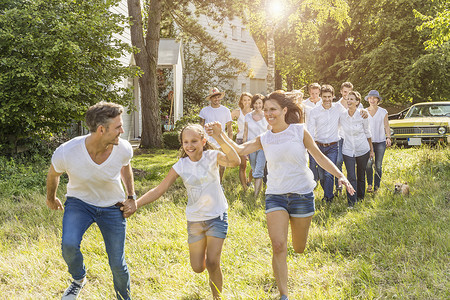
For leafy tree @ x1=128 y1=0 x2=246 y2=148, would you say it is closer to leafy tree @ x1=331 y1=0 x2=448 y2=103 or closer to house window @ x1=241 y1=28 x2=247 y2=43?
leafy tree @ x1=331 y1=0 x2=448 y2=103

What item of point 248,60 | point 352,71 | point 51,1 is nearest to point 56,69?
point 51,1

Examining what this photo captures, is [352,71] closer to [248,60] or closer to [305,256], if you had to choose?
[248,60]

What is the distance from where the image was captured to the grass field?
4840 mm

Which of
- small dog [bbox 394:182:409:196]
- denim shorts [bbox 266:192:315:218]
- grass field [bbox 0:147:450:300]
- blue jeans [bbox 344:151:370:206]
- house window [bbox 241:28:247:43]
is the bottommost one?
grass field [bbox 0:147:450:300]

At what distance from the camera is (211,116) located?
9602mm

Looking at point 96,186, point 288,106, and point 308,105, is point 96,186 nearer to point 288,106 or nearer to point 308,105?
point 288,106

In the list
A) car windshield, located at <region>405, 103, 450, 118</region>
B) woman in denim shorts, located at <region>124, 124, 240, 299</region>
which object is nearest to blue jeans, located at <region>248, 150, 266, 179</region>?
woman in denim shorts, located at <region>124, 124, 240, 299</region>

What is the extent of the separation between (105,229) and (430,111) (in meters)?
14.9

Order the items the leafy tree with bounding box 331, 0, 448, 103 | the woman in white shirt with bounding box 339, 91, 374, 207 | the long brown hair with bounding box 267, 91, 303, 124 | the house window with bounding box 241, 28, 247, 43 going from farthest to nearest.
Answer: the house window with bounding box 241, 28, 247, 43, the leafy tree with bounding box 331, 0, 448, 103, the woman in white shirt with bounding box 339, 91, 374, 207, the long brown hair with bounding box 267, 91, 303, 124

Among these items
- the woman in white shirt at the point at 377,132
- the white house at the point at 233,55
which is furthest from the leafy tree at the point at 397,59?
the woman in white shirt at the point at 377,132

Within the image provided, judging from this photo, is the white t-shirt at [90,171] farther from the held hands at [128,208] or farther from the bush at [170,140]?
the bush at [170,140]

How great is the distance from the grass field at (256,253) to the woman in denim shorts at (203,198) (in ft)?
1.38

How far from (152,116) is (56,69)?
6.92 m

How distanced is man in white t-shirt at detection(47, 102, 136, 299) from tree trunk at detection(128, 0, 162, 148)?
13.4 meters
